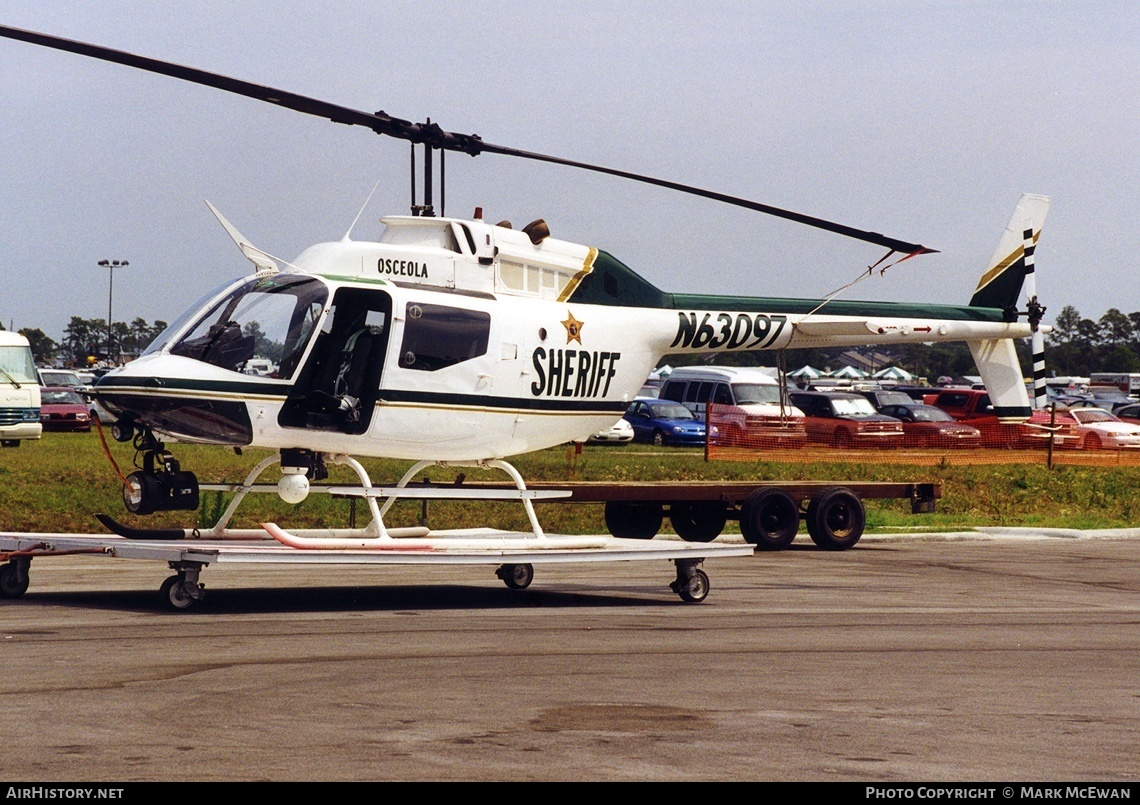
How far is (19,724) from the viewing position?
7246 mm

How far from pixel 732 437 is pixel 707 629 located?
23.1 metres

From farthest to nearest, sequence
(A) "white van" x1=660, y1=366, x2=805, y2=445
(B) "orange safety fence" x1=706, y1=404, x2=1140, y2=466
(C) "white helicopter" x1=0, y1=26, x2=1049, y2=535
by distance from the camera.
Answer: (A) "white van" x1=660, y1=366, x2=805, y2=445 < (B) "orange safety fence" x1=706, y1=404, x2=1140, y2=466 < (C) "white helicopter" x1=0, y1=26, x2=1049, y2=535

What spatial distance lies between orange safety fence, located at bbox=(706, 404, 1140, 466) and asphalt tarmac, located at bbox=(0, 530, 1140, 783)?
15.5m

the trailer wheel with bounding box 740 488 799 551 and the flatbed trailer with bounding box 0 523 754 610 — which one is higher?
the flatbed trailer with bounding box 0 523 754 610

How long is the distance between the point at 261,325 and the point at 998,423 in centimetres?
2823

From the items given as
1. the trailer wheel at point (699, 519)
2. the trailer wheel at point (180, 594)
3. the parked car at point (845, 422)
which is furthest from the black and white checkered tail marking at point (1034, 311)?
the parked car at point (845, 422)

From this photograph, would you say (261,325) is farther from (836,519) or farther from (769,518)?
(836,519)

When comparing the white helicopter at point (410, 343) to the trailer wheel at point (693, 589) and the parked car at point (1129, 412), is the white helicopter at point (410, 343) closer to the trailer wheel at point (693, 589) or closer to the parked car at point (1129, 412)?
the trailer wheel at point (693, 589)

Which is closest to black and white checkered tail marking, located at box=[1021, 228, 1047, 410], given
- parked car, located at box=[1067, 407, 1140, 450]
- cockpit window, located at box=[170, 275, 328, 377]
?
cockpit window, located at box=[170, 275, 328, 377]

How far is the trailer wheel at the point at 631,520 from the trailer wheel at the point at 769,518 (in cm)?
122

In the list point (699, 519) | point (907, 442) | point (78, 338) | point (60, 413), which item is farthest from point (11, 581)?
point (78, 338)

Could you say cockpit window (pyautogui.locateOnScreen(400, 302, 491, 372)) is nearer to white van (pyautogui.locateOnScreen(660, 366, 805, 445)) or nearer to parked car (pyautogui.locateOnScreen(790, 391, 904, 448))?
parked car (pyautogui.locateOnScreen(790, 391, 904, 448))

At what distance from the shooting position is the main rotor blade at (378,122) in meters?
9.94

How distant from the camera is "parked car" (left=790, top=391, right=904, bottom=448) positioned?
117ft
